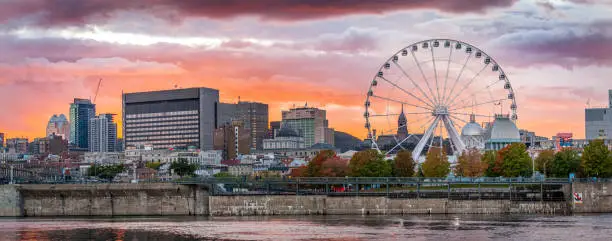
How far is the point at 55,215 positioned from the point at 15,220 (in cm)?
905

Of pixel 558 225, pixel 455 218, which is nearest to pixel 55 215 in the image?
pixel 455 218

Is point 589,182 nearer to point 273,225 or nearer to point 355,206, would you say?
point 355,206

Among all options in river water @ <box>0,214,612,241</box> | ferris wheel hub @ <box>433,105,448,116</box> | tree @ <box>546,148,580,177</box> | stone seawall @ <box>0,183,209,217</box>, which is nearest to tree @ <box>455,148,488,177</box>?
ferris wheel hub @ <box>433,105,448,116</box>

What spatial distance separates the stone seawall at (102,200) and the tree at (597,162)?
54.7 metres

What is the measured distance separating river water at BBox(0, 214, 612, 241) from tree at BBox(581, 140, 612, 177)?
2760 centimetres

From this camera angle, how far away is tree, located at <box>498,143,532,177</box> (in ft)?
544

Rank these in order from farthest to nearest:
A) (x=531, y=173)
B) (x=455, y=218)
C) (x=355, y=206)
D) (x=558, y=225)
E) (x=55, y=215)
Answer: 1. (x=531, y=173)
2. (x=55, y=215)
3. (x=355, y=206)
4. (x=455, y=218)
5. (x=558, y=225)

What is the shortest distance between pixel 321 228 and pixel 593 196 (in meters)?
38.3

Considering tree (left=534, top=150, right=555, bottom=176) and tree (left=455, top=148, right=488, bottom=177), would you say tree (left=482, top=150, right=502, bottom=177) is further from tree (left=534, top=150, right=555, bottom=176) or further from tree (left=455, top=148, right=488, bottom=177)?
tree (left=534, top=150, right=555, bottom=176)

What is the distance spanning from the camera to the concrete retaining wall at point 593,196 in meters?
132

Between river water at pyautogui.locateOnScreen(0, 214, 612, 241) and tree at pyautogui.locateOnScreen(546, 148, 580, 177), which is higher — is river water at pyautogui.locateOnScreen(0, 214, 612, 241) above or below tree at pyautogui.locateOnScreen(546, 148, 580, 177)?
below

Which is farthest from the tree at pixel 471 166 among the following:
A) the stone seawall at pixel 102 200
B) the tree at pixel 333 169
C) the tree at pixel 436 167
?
the stone seawall at pixel 102 200

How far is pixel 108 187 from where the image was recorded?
143500 millimetres

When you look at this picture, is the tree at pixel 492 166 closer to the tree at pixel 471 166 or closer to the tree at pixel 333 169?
the tree at pixel 471 166
